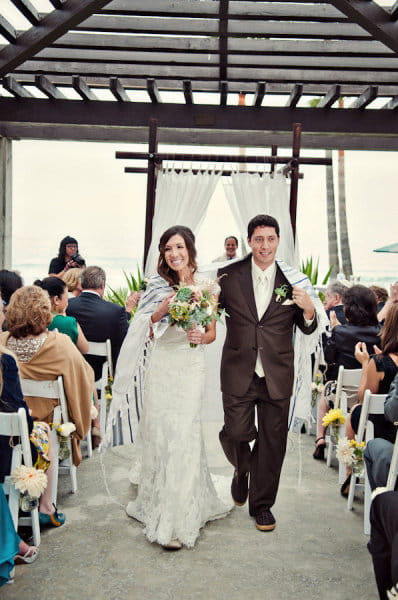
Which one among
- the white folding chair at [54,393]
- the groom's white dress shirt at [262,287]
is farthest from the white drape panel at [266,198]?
the white folding chair at [54,393]

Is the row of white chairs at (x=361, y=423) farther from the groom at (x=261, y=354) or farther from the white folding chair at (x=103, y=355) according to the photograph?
the white folding chair at (x=103, y=355)

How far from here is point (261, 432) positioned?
331cm

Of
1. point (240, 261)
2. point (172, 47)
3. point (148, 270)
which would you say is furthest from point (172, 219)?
point (240, 261)

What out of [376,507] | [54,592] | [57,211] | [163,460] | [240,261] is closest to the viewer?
[376,507]

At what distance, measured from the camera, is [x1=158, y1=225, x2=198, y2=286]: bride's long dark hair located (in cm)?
324

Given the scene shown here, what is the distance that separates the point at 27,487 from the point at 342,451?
1.83 m

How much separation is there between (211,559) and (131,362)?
3.88 feet

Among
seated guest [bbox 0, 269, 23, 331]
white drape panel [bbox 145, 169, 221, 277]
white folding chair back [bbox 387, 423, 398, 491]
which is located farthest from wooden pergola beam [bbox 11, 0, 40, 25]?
white folding chair back [bbox 387, 423, 398, 491]

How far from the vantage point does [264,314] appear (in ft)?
10.5

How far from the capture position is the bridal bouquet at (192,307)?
2920 mm

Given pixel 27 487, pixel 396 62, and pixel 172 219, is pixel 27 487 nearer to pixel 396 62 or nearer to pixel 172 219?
pixel 172 219

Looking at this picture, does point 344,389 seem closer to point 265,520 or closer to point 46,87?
point 265,520

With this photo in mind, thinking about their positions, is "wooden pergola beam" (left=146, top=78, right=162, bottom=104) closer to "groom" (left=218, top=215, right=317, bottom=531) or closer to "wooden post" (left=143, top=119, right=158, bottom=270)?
"wooden post" (left=143, top=119, right=158, bottom=270)

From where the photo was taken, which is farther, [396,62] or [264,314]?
[396,62]
